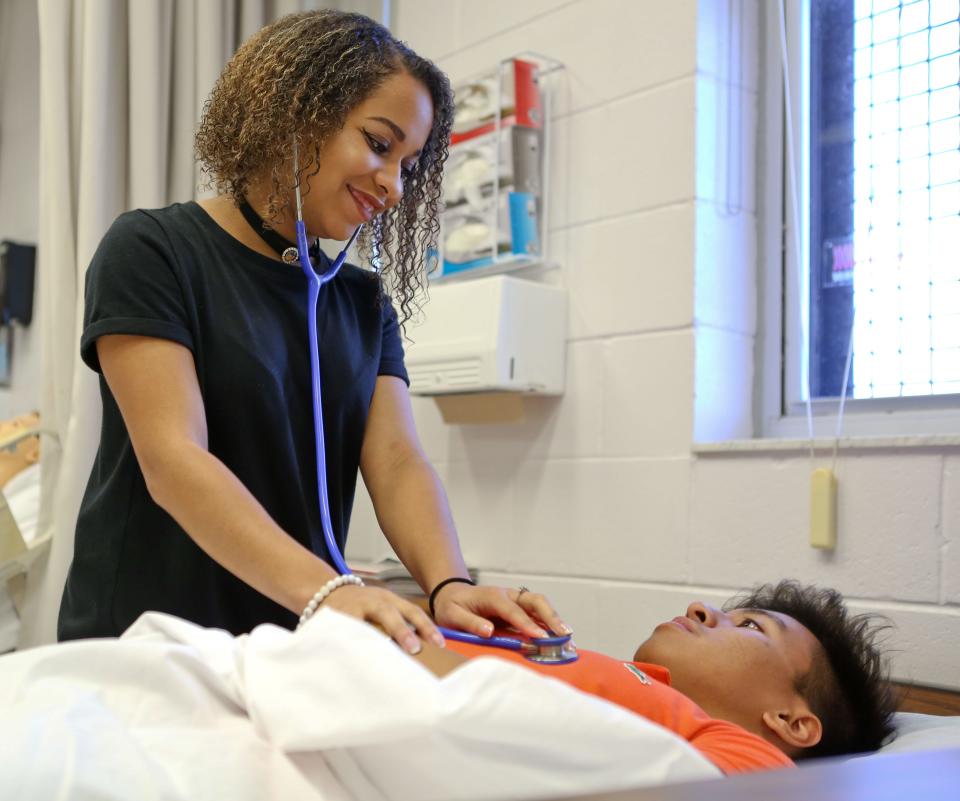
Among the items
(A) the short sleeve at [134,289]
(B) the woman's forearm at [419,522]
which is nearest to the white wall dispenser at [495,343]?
(B) the woman's forearm at [419,522]

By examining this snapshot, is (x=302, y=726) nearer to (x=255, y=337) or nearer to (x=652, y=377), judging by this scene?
(x=255, y=337)

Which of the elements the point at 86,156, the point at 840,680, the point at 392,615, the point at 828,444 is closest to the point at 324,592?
the point at 392,615

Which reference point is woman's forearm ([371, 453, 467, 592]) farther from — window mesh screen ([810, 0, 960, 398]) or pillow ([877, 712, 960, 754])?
window mesh screen ([810, 0, 960, 398])

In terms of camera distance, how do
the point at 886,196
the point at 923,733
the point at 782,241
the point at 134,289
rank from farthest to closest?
the point at 782,241
the point at 886,196
the point at 923,733
the point at 134,289

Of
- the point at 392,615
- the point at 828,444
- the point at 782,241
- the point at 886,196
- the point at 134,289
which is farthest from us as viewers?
the point at 782,241

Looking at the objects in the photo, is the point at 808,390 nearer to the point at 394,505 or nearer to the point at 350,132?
the point at 394,505

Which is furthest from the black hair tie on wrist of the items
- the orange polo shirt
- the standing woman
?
the orange polo shirt

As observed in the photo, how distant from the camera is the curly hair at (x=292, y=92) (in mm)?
1326

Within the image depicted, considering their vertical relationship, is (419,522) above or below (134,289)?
below

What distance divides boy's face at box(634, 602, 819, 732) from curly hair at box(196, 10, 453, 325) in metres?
0.76

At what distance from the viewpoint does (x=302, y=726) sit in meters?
0.74

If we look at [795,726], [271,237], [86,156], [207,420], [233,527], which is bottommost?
[795,726]

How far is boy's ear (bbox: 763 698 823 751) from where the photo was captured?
1.32 metres

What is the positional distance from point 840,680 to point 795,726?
0.13 metres
